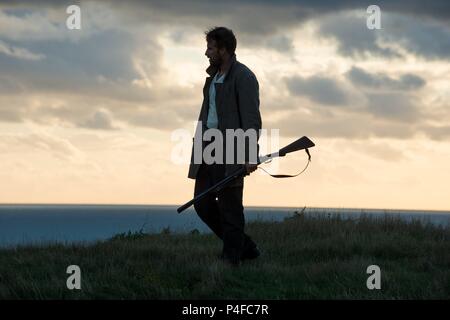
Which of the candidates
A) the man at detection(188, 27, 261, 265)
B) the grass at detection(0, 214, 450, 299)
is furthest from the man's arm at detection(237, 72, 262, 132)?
the grass at detection(0, 214, 450, 299)

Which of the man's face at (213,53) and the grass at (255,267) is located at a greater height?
the man's face at (213,53)

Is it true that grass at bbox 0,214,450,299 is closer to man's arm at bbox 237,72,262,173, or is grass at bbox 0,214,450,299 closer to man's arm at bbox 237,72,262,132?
man's arm at bbox 237,72,262,173

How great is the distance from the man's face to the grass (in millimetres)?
2531

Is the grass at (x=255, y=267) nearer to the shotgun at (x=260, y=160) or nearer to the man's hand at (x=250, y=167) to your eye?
the shotgun at (x=260, y=160)

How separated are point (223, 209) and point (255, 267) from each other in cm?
86

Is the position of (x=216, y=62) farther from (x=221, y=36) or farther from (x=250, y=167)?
(x=250, y=167)

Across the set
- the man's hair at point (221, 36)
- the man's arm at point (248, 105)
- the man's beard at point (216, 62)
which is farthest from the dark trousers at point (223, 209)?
the man's hair at point (221, 36)

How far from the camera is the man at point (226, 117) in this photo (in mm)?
8961

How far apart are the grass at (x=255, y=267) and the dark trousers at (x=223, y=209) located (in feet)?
1.04

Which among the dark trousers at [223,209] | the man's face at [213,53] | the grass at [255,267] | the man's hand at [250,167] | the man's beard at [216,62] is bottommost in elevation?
the grass at [255,267]

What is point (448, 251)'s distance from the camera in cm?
1107
